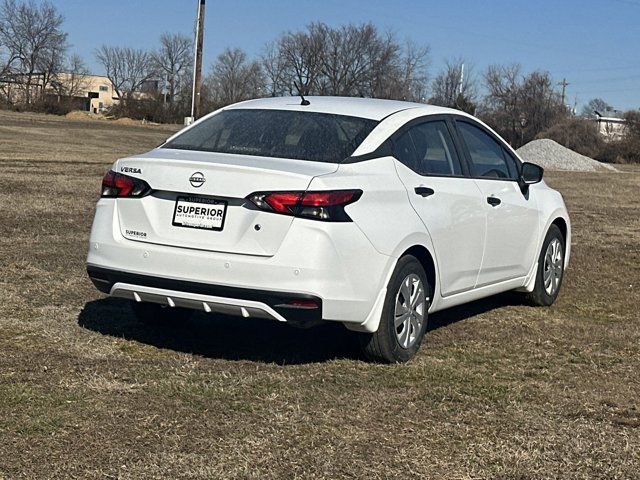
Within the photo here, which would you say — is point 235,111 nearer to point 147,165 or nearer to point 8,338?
point 147,165

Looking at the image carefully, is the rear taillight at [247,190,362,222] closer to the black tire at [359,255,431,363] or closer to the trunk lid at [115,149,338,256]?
the trunk lid at [115,149,338,256]

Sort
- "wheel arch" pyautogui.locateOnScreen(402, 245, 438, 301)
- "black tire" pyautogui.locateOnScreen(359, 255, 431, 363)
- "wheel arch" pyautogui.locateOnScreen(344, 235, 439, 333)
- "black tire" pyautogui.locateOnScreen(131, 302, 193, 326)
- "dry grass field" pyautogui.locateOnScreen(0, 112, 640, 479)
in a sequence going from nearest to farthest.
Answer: "dry grass field" pyautogui.locateOnScreen(0, 112, 640, 479), "wheel arch" pyautogui.locateOnScreen(344, 235, 439, 333), "black tire" pyautogui.locateOnScreen(359, 255, 431, 363), "wheel arch" pyautogui.locateOnScreen(402, 245, 438, 301), "black tire" pyautogui.locateOnScreen(131, 302, 193, 326)

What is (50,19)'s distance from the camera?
11012cm

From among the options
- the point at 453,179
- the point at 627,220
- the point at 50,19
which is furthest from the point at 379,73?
the point at 453,179

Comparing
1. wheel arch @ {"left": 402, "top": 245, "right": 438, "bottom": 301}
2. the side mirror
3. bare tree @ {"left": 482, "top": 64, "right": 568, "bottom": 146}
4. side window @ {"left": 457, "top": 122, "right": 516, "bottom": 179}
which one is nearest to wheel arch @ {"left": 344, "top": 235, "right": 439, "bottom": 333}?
wheel arch @ {"left": 402, "top": 245, "right": 438, "bottom": 301}

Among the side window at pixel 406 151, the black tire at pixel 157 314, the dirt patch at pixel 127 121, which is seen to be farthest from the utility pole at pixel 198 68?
the dirt patch at pixel 127 121

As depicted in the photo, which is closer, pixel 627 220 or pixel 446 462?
pixel 446 462

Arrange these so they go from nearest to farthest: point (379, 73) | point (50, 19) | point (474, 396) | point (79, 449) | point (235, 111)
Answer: point (79, 449) < point (474, 396) < point (235, 111) < point (379, 73) < point (50, 19)

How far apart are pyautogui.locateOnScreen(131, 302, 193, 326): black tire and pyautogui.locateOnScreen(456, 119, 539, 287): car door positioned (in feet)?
6.95

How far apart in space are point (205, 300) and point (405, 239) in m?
1.25

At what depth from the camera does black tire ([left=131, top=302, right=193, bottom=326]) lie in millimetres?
6812

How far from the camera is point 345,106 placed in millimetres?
6688

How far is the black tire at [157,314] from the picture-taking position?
6.81 meters

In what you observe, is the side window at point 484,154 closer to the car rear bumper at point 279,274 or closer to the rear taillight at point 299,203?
the car rear bumper at point 279,274
